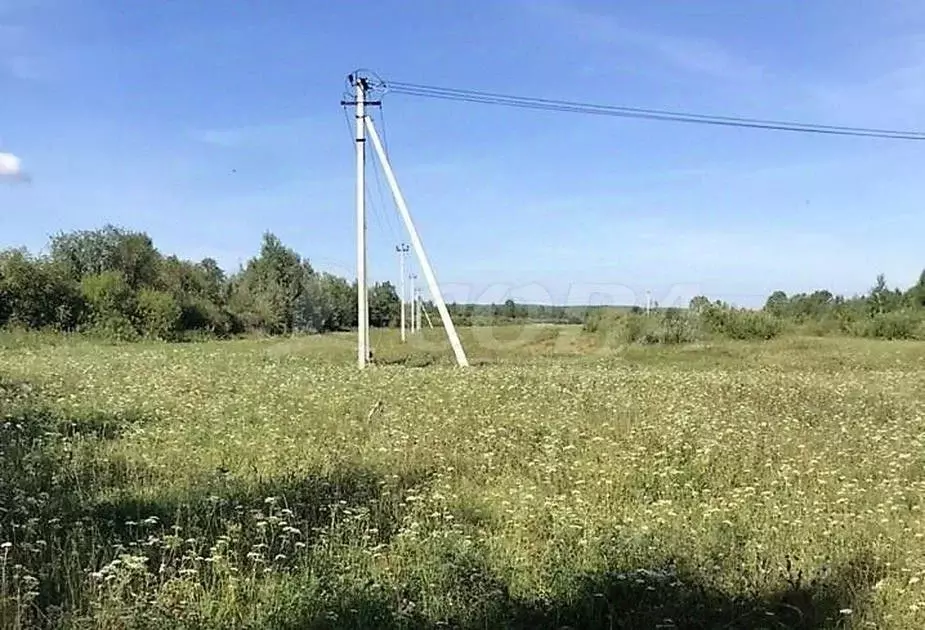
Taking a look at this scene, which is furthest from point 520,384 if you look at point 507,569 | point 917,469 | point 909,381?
point 507,569

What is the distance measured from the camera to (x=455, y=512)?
6453 mm

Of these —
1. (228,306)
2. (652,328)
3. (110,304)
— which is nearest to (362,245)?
(652,328)

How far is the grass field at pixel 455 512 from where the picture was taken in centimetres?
441

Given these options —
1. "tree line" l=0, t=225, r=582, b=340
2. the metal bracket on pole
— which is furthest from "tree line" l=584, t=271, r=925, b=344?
the metal bracket on pole

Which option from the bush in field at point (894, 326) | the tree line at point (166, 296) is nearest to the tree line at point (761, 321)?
the bush in field at point (894, 326)

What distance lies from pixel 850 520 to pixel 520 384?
10.1 m

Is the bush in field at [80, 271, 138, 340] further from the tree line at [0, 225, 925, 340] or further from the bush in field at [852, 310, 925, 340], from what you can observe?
the bush in field at [852, 310, 925, 340]

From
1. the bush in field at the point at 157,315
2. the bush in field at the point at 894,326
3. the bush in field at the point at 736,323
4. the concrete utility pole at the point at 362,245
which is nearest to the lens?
the concrete utility pole at the point at 362,245

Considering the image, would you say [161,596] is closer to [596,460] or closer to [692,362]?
[596,460]

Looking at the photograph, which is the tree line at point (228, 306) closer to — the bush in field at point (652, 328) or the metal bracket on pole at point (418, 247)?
the bush in field at point (652, 328)

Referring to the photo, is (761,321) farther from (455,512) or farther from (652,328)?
(455,512)

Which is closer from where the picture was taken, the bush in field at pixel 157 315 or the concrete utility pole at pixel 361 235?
the concrete utility pole at pixel 361 235

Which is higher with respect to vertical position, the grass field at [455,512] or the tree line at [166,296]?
the tree line at [166,296]

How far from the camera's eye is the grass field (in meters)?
4.41
